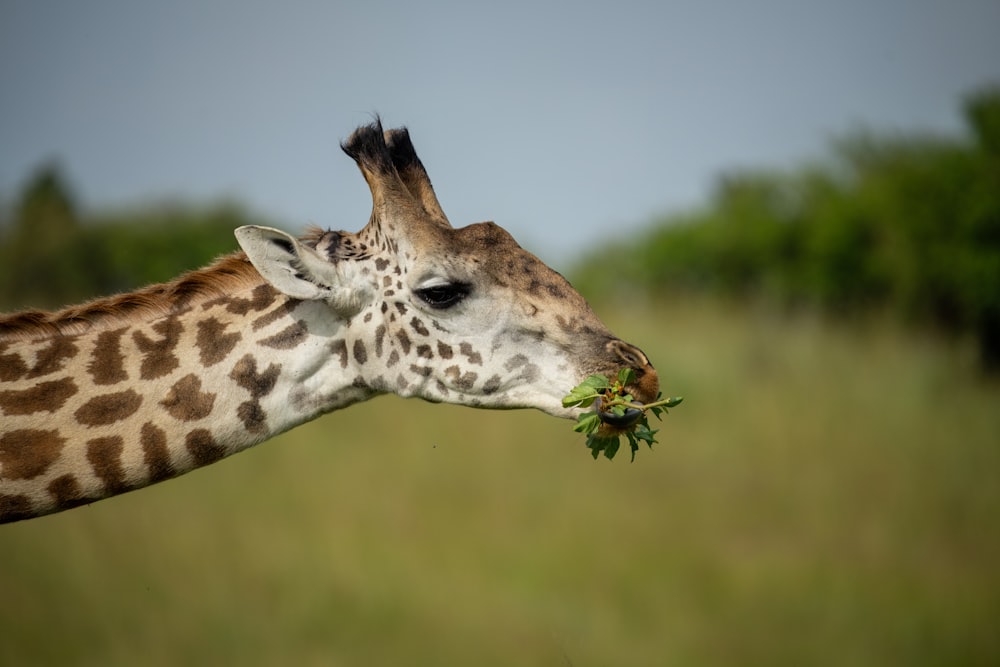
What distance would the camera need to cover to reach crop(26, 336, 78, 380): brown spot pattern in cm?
557

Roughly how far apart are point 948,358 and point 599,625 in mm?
13447

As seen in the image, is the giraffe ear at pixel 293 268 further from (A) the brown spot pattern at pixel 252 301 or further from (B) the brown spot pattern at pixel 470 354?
(B) the brown spot pattern at pixel 470 354

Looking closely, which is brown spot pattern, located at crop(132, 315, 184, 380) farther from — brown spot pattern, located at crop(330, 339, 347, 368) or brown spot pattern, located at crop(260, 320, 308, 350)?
brown spot pattern, located at crop(330, 339, 347, 368)

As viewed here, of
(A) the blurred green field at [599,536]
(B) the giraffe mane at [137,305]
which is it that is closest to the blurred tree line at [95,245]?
(A) the blurred green field at [599,536]

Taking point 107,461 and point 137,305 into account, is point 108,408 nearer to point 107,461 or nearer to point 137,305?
point 107,461

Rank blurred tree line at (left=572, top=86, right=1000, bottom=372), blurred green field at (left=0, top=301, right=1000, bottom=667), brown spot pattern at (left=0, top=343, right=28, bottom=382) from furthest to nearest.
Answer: blurred tree line at (left=572, top=86, right=1000, bottom=372) < blurred green field at (left=0, top=301, right=1000, bottom=667) < brown spot pattern at (left=0, top=343, right=28, bottom=382)

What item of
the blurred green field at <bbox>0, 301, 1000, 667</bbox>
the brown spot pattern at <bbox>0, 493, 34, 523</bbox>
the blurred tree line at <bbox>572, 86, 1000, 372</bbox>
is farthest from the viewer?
the blurred tree line at <bbox>572, 86, 1000, 372</bbox>

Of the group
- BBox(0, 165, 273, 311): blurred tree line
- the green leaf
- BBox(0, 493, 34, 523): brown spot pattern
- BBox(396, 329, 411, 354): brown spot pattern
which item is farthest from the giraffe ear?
BBox(0, 165, 273, 311): blurred tree line

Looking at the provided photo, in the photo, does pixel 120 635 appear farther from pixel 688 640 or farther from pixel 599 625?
pixel 688 640

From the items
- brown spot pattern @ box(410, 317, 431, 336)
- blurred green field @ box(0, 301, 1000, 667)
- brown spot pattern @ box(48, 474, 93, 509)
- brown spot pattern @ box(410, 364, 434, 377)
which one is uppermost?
brown spot pattern @ box(410, 317, 431, 336)

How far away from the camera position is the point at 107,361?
5.64 metres

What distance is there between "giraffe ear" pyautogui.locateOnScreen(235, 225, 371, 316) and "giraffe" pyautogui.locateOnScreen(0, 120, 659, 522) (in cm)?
1

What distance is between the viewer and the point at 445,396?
19.5 feet

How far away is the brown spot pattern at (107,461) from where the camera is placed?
212 inches
